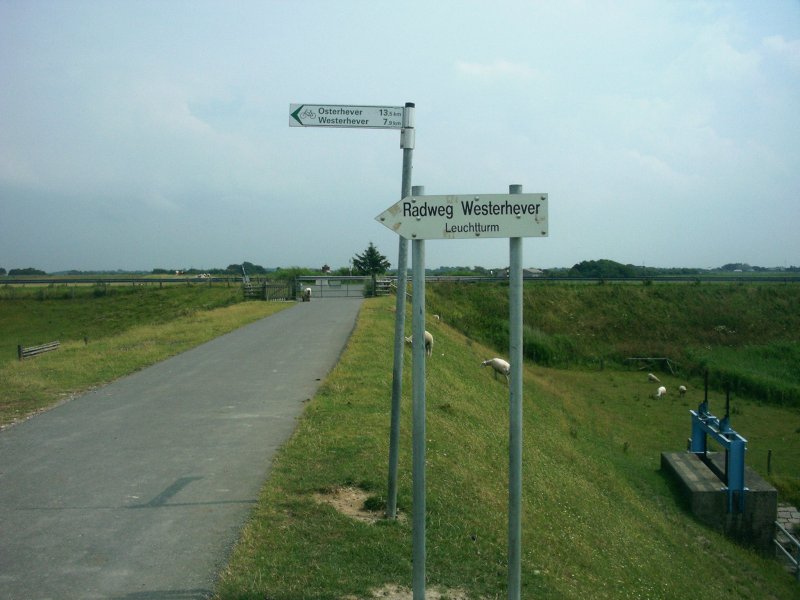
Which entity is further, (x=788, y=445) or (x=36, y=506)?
(x=788, y=445)

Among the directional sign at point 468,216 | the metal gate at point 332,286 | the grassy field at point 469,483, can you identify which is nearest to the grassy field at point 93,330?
the grassy field at point 469,483

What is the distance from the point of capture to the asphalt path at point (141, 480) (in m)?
5.02

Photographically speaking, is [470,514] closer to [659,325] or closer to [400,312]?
[400,312]

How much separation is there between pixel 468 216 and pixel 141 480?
4760 millimetres

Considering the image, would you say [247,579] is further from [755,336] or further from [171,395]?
[755,336]

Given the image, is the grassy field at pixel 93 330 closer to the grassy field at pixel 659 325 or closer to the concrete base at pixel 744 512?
the concrete base at pixel 744 512

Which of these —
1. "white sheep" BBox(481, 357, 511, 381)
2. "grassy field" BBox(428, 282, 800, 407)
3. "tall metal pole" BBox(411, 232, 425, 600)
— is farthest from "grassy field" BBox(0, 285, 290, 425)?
"grassy field" BBox(428, 282, 800, 407)

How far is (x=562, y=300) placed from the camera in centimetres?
4819

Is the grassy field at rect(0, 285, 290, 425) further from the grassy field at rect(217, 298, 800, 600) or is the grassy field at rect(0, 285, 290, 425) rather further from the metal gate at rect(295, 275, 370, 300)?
the grassy field at rect(217, 298, 800, 600)

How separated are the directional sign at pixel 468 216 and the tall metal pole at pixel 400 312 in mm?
1669

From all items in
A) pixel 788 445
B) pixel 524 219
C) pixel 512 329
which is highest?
pixel 524 219

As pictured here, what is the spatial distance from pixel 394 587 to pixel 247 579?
1.01 metres

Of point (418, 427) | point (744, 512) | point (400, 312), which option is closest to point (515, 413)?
point (418, 427)

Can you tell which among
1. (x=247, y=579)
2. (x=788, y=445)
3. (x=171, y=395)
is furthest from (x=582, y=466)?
(x=788, y=445)
